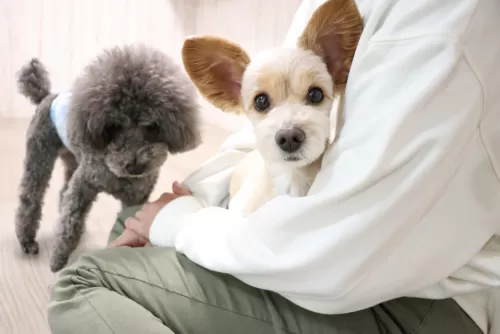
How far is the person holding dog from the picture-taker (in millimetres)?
522

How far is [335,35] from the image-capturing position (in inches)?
26.5

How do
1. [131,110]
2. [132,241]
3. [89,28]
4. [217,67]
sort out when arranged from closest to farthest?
[217,67] < [132,241] < [131,110] < [89,28]

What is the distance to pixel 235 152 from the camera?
1.06m

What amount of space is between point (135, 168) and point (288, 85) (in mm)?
617

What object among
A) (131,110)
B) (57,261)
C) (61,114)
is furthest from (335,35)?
(57,261)

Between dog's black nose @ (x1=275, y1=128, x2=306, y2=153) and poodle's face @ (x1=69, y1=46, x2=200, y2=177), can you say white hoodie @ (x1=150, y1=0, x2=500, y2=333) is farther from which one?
poodle's face @ (x1=69, y1=46, x2=200, y2=177)

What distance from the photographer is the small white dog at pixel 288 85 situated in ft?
2.14

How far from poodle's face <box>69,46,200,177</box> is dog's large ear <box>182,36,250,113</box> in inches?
15.6

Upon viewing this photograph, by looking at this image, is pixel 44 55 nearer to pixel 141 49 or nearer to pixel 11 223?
pixel 11 223

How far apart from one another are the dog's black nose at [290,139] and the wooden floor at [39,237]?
0.82 metres

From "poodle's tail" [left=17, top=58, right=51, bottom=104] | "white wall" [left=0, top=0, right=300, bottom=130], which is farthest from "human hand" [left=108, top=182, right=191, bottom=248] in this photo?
"white wall" [left=0, top=0, right=300, bottom=130]

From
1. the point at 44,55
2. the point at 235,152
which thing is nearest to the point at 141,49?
the point at 235,152

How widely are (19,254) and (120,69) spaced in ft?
2.26

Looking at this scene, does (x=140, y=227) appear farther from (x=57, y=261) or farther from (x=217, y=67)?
(x=57, y=261)
